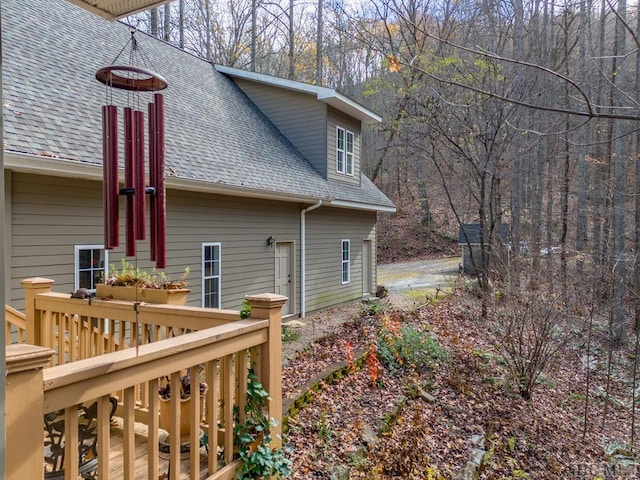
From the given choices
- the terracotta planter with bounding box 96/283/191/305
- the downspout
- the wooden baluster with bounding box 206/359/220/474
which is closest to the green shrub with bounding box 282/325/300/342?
the downspout

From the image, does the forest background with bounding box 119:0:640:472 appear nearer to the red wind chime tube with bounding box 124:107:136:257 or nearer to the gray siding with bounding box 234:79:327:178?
the red wind chime tube with bounding box 124:107:136:257

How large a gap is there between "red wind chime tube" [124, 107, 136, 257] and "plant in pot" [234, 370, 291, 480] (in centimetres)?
118

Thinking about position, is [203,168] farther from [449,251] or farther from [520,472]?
[449,251]

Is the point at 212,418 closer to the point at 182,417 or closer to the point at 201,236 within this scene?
the point at 182,417

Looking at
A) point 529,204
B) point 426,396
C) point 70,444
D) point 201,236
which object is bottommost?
point 426,396

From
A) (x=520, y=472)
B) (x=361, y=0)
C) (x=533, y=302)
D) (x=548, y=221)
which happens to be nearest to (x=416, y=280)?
(x=548, y=221)

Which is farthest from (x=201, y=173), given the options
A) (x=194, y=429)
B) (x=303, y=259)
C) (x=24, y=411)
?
(x=24, y=411)

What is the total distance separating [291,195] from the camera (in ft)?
30.7

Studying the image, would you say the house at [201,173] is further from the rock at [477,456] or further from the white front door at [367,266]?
the rock at [477,456]

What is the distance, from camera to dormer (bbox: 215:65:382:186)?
466 inches

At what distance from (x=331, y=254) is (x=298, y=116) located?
401 centimetres

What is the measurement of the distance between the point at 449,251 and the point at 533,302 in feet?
67.3

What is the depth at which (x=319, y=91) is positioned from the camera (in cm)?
1131

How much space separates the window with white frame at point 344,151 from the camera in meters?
12.7
